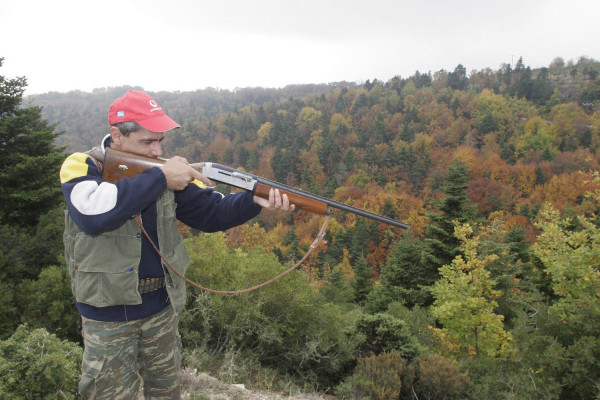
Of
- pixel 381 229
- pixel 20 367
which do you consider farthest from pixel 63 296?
pixel 381 229

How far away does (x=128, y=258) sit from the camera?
246 centimetres

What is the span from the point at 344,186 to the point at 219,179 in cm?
7739

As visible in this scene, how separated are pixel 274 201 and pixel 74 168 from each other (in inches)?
61.1

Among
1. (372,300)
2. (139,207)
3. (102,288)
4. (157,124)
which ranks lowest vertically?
(372,300)

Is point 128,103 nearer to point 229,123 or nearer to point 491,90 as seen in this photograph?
point 229,123

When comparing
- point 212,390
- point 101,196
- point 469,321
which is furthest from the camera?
point 469,321

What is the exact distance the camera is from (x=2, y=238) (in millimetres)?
15867

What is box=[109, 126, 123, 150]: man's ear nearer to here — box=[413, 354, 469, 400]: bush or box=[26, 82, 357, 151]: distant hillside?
box=[413, 354, 469, 400]: bush

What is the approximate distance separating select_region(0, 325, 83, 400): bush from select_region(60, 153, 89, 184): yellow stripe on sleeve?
2185 millimetres

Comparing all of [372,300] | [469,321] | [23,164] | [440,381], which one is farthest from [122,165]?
[372,300]

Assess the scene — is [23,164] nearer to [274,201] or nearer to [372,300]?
[274,201]

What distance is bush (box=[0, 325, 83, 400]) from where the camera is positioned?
3.26m

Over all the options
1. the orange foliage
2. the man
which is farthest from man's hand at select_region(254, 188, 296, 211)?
the orange foliage

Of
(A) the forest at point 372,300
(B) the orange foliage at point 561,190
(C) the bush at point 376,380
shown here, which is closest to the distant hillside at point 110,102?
(A) the forest at point 372,300
